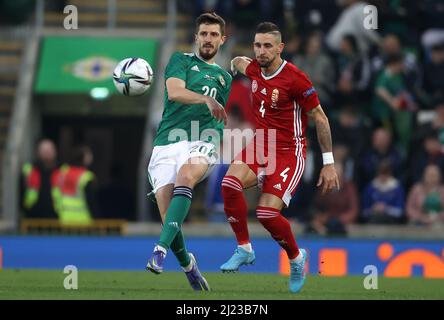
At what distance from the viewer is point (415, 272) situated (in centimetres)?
1695

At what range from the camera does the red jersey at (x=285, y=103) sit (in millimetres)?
11750

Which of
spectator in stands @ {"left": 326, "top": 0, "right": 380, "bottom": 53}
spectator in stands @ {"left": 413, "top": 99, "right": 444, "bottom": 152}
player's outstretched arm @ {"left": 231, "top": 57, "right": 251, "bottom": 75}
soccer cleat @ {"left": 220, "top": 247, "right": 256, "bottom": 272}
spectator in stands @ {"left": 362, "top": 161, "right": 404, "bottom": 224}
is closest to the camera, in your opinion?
soccer cleat @ {"left": 220, "top": 247, "right": 256, "bottom": 272}

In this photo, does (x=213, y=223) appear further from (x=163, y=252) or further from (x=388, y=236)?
(x=163, y=252)

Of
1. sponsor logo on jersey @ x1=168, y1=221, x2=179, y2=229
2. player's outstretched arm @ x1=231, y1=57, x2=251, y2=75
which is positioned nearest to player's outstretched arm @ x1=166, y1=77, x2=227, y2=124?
player's outstretched arm @ x1=231, y1=57, x2=251, y2=75

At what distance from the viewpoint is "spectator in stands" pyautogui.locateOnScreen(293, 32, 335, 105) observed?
747 inches

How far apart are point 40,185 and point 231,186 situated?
7.27 m

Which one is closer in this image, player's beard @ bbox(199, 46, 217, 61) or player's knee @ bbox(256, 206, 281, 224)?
player's knee @ bbox(256, 206, 281, 224)

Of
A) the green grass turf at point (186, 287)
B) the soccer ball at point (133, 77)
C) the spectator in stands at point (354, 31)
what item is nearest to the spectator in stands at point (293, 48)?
the spectator in stands at point (354, 31)

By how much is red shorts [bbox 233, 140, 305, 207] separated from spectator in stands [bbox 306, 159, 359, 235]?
19.3 ft

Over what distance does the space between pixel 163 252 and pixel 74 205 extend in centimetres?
756

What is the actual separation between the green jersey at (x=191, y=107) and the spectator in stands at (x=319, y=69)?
7.01 metres

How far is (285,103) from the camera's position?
11.8m

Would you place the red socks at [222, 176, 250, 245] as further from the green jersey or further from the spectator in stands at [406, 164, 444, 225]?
the spectator in stands at [406, 164, 444, 225]
